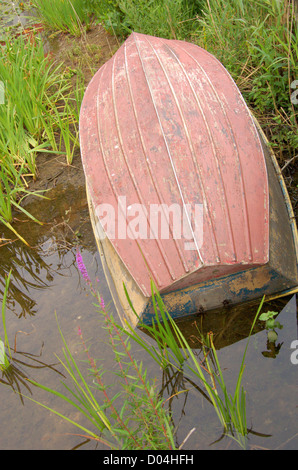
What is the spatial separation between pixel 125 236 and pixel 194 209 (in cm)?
40

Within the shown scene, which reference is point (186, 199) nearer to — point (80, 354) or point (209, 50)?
point (80, 354)

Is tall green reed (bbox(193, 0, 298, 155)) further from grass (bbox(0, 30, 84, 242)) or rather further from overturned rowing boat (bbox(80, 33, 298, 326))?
grass (bbox(0, 30, 84, 242))

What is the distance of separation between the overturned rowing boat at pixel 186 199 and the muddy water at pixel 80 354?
207 millimetres

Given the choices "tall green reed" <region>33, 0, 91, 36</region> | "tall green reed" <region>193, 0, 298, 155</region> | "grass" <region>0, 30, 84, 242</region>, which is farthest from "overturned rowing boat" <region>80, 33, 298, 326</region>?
"tall green reed" <region>33, 0, 91, 36</region>

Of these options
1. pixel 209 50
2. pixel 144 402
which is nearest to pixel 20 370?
pixel 144 402

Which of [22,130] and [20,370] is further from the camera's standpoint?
[22,130]

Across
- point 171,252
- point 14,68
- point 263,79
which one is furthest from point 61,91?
point 171,252

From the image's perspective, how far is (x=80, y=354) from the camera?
2.65m

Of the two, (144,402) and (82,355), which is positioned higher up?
(144,402)

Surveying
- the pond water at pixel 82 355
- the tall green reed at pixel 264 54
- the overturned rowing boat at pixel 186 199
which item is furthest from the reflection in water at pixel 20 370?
the tall green reed at pixel 264 54

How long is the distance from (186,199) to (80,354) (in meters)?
1.03

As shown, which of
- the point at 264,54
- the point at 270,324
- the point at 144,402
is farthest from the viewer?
the point at 264,54

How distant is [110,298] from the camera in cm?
291

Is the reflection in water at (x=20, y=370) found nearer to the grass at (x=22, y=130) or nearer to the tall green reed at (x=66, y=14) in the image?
the grass at (x=22, y=130)
